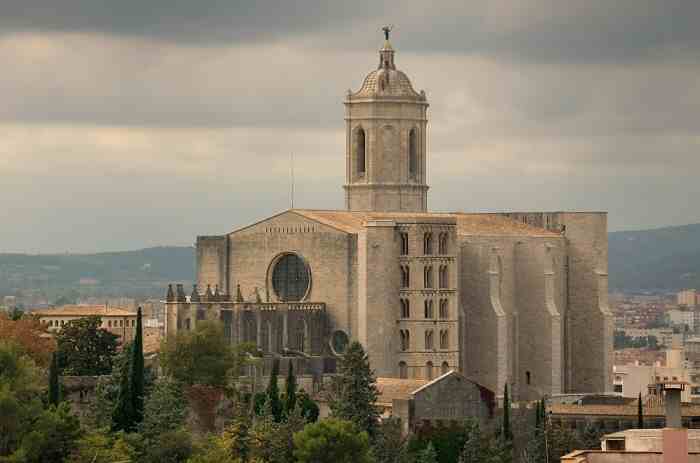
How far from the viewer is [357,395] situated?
9662 centimetres

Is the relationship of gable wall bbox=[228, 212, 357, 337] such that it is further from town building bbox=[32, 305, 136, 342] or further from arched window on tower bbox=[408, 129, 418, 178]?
arched window on tower bbox=[408, 129, 418, 178]

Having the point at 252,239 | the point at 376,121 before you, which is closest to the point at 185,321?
the point at 252,239

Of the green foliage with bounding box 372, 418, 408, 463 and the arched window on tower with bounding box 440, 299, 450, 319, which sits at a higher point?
the arched window on tower with bounding box 440, 299, 450, 319

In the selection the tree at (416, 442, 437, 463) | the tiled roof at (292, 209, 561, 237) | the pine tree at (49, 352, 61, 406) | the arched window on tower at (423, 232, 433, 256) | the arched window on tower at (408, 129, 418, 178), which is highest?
the arched window on tower at (408, 129, 418, 178)

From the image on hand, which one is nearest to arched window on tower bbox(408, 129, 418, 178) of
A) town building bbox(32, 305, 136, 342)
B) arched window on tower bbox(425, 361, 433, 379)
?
town building bbox(32, 305, 136, 342)

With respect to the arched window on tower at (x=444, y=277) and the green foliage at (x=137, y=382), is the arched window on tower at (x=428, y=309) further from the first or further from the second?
the green foliage at (x=137, y=382)

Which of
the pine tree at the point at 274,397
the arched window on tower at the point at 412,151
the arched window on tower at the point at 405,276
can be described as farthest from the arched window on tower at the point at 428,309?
the arched window on tower at the point at 412,151

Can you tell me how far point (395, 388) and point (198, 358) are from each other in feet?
27.1

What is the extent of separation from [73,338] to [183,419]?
50.2 ft

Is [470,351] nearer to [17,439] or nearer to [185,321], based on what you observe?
[185,321]

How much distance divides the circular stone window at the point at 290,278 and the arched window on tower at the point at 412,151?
1205cm

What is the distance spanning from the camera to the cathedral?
4469 inches

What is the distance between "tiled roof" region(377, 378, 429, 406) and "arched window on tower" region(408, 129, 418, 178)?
21990 millimetres

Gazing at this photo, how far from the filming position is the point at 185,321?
114 m
